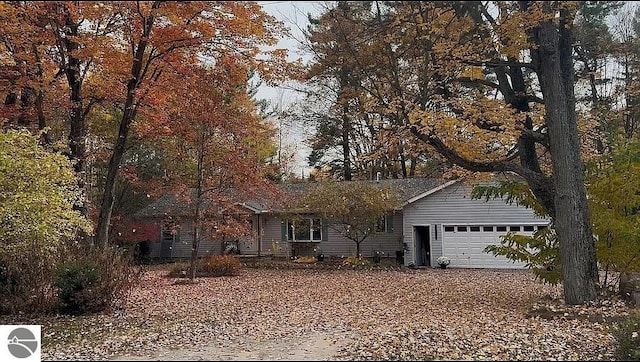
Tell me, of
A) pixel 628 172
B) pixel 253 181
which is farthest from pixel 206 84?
pixel 628 172

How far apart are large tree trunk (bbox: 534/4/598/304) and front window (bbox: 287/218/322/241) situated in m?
14.5

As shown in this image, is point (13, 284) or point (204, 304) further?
point (204, 304)

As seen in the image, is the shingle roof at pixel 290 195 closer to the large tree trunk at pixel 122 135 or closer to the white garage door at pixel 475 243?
the white garage door at pixel 475 243

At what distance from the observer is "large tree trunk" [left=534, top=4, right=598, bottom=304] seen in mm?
10367

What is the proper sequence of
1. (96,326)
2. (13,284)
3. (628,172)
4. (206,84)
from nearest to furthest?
(96,326)
(13,284)
(628,172)
(206,84)

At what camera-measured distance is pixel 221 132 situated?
1803cm

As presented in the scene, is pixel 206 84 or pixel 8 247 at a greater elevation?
pixel 206 84

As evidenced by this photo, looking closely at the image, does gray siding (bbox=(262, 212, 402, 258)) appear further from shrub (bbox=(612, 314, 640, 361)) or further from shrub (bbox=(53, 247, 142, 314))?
shrub (bbox=(612, 314, 640, 361))

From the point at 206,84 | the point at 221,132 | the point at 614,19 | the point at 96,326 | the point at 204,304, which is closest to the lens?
the point at 96,326

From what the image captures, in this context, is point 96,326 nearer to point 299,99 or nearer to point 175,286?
point 175,286

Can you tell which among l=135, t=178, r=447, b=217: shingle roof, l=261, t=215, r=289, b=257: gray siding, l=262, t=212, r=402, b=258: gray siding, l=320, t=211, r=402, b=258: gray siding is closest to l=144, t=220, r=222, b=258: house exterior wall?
l=135, t=178, r=447, b=217: shingle roof

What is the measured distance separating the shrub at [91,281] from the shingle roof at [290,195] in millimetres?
9502

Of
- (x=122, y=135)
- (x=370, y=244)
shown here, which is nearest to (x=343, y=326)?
(x=122, y=135)

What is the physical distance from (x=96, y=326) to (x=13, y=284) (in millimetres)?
2148
